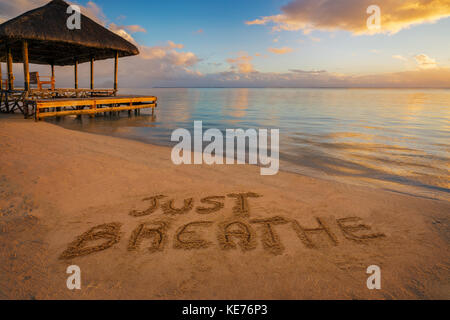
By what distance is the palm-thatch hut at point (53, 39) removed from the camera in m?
12.9

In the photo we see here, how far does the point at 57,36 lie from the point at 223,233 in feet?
54.2

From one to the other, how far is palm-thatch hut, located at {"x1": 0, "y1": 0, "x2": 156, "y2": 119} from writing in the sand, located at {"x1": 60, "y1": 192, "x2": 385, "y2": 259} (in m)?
14.5

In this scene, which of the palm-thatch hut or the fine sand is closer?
the fine sand

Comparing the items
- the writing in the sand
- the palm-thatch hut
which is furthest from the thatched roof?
the writing in the sand

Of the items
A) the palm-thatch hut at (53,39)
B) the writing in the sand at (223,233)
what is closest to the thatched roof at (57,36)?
the palm-thatch hut at (53,39)

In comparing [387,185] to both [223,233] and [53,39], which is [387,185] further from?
[53,39]

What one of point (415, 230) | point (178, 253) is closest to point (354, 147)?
point (415, 230)

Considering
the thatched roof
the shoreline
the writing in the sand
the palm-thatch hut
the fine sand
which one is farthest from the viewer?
the palm-thatch hut

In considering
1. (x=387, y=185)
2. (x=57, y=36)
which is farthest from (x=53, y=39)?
(x=387, y=185)

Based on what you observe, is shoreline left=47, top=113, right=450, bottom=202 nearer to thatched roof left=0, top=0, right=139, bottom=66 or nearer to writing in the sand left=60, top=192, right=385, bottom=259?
writing in the sand left=60, top=192, right=385, bottom=259

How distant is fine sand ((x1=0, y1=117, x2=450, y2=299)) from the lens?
2.45 metres

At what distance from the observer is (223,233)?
334cm

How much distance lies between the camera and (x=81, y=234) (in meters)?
3.21
